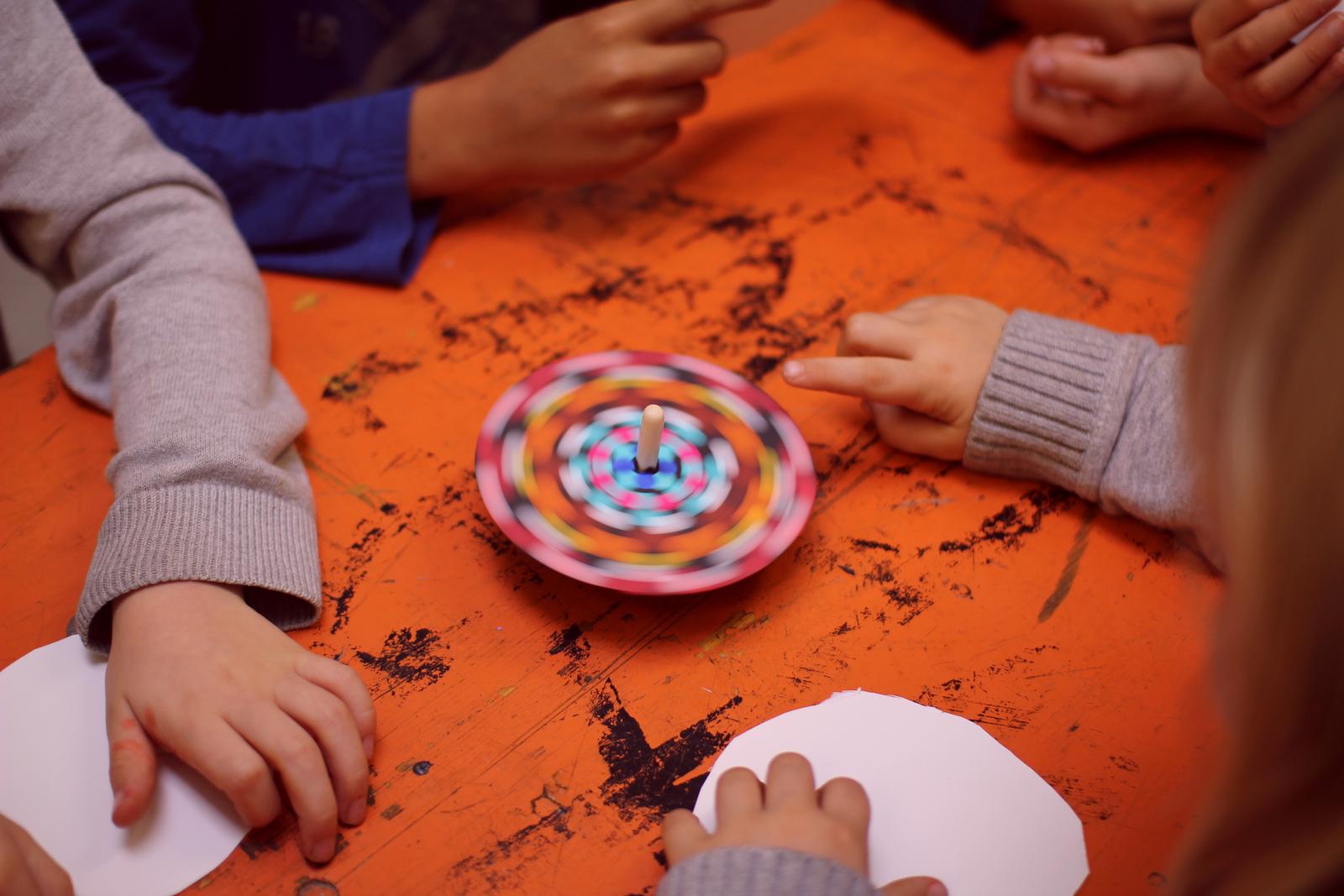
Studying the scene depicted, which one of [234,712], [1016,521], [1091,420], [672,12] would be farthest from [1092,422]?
[234,712]

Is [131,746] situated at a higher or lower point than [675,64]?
lower

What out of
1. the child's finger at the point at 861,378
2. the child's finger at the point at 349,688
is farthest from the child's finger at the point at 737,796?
the child's finger at the point at 861,378

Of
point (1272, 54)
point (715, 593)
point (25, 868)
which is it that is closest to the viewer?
point (25, 868)

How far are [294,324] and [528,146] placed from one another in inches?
11.9

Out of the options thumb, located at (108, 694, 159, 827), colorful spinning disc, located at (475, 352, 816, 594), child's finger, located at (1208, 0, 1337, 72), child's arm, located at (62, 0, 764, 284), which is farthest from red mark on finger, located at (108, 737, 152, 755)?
child's finger, located at (1208, 0, 1337, 72)

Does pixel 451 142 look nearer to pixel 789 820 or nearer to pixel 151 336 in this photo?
pixel 151 336

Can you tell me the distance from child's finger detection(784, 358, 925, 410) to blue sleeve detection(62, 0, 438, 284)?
43 centimetres

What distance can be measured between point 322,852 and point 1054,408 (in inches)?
25.6

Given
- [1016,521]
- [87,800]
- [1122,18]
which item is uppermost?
[1122,18]

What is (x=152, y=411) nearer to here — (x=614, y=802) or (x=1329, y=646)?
(x=614, y=802)

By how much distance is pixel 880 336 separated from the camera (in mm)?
896

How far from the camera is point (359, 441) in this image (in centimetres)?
88

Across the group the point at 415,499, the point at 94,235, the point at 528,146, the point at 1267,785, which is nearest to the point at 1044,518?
the point at 1267,785

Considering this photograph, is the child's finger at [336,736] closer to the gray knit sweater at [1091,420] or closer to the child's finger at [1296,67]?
the gray knit sweater at [1091,420]
